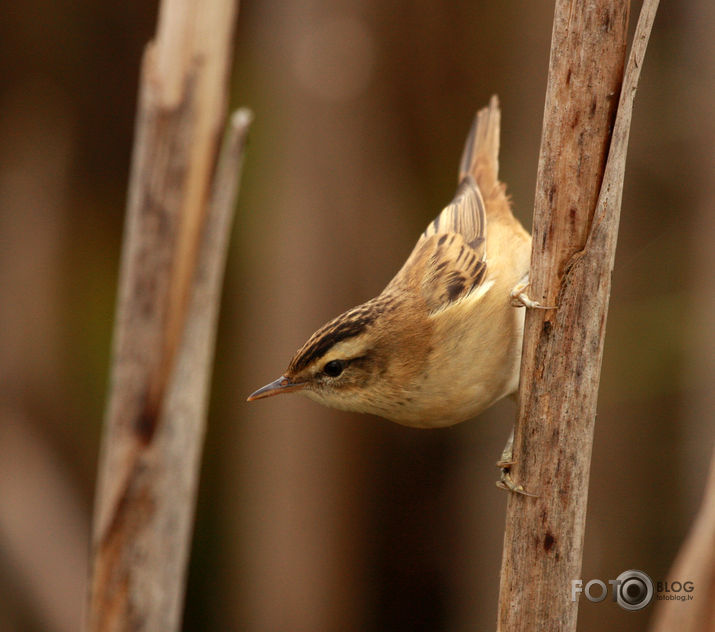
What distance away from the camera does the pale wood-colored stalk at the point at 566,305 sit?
171cm

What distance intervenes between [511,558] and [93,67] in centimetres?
380

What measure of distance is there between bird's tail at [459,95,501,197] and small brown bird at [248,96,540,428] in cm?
57

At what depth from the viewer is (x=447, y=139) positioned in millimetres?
4480

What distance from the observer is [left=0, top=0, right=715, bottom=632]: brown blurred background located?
12.6 feet

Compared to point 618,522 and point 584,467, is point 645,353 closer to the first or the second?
point 618,522

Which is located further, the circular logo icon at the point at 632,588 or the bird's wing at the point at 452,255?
the bird's wing at the point at 452,255

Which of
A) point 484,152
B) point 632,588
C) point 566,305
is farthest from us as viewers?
point 484,152

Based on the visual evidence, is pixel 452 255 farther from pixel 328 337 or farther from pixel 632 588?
pixel 632 588

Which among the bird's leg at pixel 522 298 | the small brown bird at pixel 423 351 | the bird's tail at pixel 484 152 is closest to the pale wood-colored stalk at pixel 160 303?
the small brown bird at pixel 423 351

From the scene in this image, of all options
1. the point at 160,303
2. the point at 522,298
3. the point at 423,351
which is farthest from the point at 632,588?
the point at 160,303

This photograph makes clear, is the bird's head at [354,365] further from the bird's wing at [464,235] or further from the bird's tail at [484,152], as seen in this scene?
the bird's tail at [484,152]

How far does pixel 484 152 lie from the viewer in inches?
131

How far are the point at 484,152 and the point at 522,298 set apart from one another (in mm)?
1406

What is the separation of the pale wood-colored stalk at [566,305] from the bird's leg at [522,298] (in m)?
0.02
